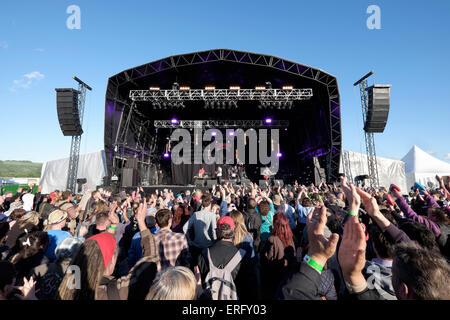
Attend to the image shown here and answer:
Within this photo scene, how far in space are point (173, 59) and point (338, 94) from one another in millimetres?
10739

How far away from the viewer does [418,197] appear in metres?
4.15

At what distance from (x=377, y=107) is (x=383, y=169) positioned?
1382 centimetres

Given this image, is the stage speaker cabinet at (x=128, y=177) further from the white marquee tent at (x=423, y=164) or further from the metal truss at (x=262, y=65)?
the white marquee tent at (x=423, y=164)

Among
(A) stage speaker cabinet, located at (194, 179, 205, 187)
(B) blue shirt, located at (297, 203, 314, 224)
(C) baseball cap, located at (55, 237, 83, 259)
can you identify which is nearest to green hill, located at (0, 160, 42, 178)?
(A) stage speaker cabinet, located at (194, 179, 205, 187)

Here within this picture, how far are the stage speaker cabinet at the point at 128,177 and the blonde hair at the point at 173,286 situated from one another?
14.7 metres

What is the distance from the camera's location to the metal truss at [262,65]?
41.7 ft

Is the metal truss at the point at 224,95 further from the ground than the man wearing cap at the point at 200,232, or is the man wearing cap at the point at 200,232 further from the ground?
the metal truss at the point at 224,95

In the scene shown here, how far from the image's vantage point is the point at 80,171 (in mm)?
22469

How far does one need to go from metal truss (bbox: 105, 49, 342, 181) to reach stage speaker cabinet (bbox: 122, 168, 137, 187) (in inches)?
78.8

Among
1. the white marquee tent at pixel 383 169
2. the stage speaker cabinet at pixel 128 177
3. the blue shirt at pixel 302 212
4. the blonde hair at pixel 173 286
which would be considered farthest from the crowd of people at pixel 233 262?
the white marquee tent at pixel 383 169

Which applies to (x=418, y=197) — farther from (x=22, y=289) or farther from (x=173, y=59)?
(x=173, y=59)

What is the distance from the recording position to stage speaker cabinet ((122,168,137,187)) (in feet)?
46.5

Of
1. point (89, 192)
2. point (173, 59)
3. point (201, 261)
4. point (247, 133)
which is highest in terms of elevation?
point (173, 59)
